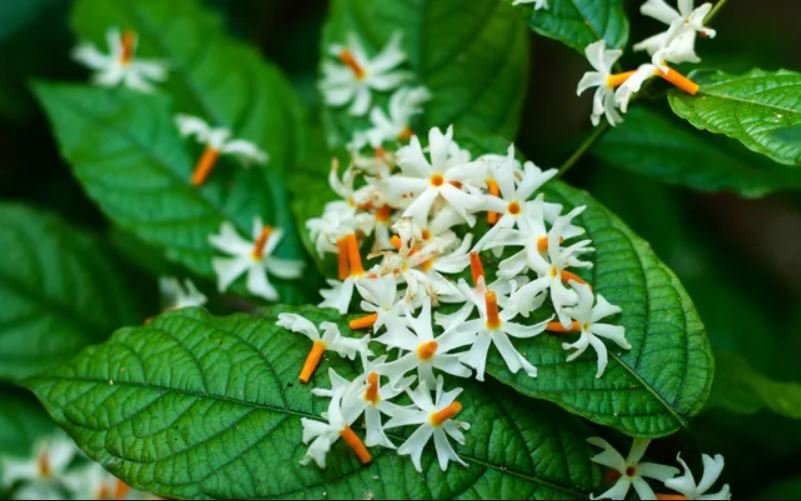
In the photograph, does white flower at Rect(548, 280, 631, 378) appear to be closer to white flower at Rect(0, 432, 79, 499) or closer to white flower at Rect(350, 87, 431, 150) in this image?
white flower at Rect(350, 87, 431, 150)

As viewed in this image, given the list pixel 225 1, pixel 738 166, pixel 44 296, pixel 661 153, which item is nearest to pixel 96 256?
pixel 44 296

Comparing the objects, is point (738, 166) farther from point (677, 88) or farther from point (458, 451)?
point (458, 451)

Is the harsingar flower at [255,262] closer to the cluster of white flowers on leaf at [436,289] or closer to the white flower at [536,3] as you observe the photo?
the cluster of white flowers on leaf at [436,289]

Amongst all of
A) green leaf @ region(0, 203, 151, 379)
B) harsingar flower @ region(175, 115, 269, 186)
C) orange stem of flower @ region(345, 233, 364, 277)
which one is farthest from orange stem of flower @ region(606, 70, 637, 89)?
green leaf @ region(0, 203, 151, 379)

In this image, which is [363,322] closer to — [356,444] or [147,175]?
[356,444]

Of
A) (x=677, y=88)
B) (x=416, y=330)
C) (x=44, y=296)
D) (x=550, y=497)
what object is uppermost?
(x=677, y=88)

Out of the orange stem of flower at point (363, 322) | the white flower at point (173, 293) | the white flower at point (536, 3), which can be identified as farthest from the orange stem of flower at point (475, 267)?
the white flower at point (173, 293)

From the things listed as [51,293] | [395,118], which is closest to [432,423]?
[395,118]
